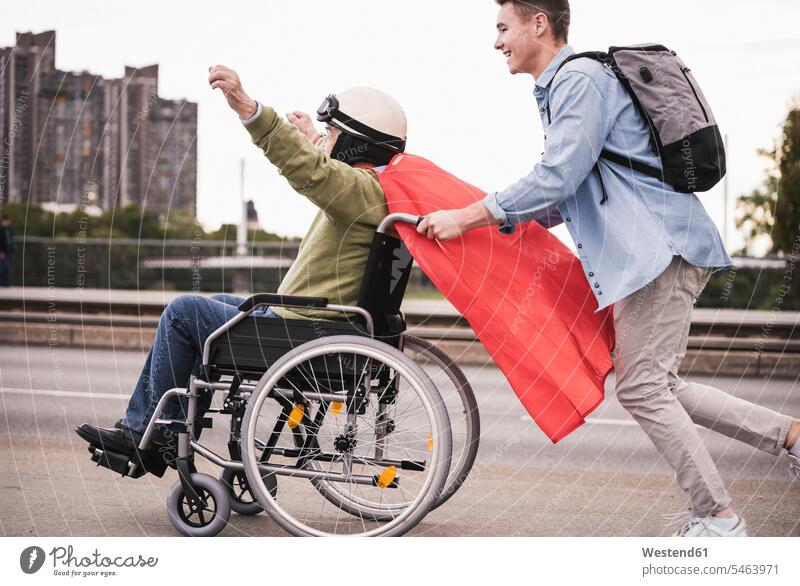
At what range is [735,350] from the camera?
10.1 m

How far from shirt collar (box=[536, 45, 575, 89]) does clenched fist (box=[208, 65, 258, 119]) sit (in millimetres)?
955

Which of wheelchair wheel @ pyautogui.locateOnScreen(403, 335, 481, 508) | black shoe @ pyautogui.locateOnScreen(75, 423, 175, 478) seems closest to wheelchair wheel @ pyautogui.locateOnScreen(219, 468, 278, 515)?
black shoe @ pyautogui.locateOnScreen(75, 423, 175, 478)

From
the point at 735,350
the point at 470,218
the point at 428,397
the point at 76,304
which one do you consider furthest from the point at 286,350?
the point at 76,304

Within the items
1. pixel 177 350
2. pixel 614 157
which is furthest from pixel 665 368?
pixel 177 350

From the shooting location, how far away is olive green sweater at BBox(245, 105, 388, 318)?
3.03 metres

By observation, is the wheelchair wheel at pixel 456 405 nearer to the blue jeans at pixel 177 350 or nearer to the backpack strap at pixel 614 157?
the blue jeans at pixel 177 350

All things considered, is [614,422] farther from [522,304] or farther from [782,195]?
A: [522,304]

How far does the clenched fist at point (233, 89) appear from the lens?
300 centimetres

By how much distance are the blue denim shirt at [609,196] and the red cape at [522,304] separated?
16 cm

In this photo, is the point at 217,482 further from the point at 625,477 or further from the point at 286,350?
the point at 625,477
